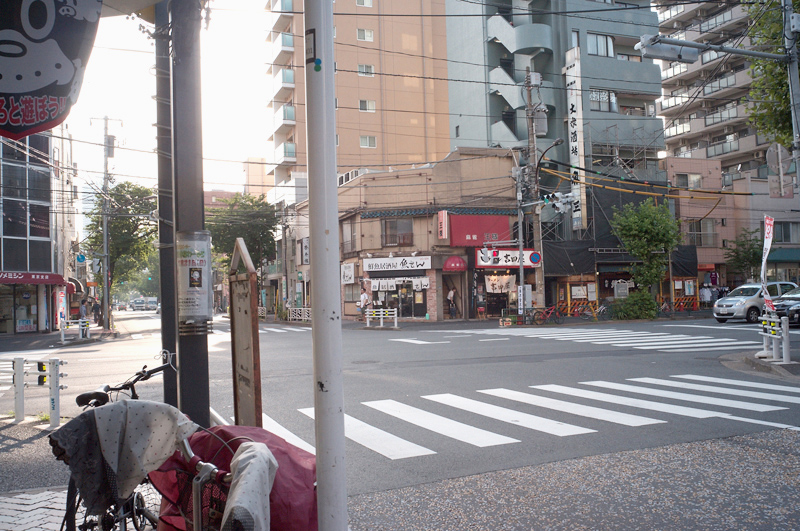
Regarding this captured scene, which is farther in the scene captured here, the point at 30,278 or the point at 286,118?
the point at 286,118

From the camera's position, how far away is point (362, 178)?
37.6 meters

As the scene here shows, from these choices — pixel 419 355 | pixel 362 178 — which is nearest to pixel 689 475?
pixel 419 355

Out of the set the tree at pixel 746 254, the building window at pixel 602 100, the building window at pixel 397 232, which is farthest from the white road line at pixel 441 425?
the tree at pixel 746 254

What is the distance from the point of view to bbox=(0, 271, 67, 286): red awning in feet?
99.8

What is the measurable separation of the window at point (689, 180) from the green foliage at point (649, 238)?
11.0 metres

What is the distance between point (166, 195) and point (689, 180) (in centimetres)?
4421

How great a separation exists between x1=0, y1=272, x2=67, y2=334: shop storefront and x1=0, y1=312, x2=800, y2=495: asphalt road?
17.3 meters

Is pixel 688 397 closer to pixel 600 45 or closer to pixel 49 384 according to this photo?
pixel 49 384

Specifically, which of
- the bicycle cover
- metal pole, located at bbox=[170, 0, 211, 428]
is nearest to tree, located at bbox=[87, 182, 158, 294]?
metal pole, located at bbox=[170, 0, 211, 428]

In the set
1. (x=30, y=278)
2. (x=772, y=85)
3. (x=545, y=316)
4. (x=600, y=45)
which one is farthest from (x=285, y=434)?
(x=600, y=45)

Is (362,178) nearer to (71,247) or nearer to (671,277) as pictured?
(671,277)

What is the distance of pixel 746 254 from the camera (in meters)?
41.3

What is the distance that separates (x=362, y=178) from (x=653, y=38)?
26647 millimetres

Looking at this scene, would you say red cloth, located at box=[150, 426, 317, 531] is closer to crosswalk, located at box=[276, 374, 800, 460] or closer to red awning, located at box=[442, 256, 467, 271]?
crosswalk, located at box=[276, 374, 800, 460]
